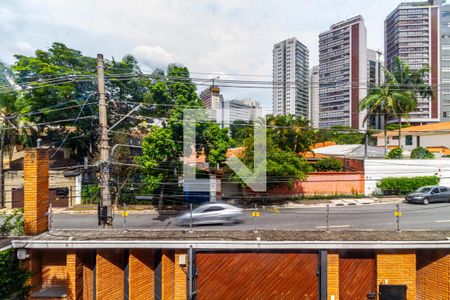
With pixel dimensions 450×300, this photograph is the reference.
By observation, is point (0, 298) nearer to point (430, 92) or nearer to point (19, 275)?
point (19, 275)

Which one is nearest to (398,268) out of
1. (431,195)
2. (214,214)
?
(214,214)

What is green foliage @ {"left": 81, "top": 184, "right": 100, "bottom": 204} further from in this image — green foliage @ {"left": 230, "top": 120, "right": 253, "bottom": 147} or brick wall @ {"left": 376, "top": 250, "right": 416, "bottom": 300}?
brick wall @ {"left": 376, "top": 250, "right": 416, "bottom": 300}

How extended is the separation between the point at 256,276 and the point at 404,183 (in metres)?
22.1

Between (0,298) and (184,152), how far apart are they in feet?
43.5

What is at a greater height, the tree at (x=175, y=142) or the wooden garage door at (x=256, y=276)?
the tree at (x=175, y=142)

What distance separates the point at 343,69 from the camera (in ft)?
277

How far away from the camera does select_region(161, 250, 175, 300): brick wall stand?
7410mm

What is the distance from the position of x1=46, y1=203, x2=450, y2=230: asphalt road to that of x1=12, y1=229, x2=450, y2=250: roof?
6.44 meters

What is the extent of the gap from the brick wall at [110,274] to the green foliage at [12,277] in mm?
1806

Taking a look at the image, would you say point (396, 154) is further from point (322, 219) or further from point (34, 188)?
point (34, 188)

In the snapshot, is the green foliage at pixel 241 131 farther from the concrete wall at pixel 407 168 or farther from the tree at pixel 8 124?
the tree at pixel 8 124

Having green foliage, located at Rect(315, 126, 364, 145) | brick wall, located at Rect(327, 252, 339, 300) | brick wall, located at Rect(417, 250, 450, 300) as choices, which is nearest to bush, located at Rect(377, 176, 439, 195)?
brick wall, located at Rect(417, 250, 450, 300)

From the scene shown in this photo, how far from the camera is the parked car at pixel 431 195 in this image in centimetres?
1972

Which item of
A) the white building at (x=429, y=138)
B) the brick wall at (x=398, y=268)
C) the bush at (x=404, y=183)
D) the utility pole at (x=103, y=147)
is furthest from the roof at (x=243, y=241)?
the white building at (x=429, y=138)
